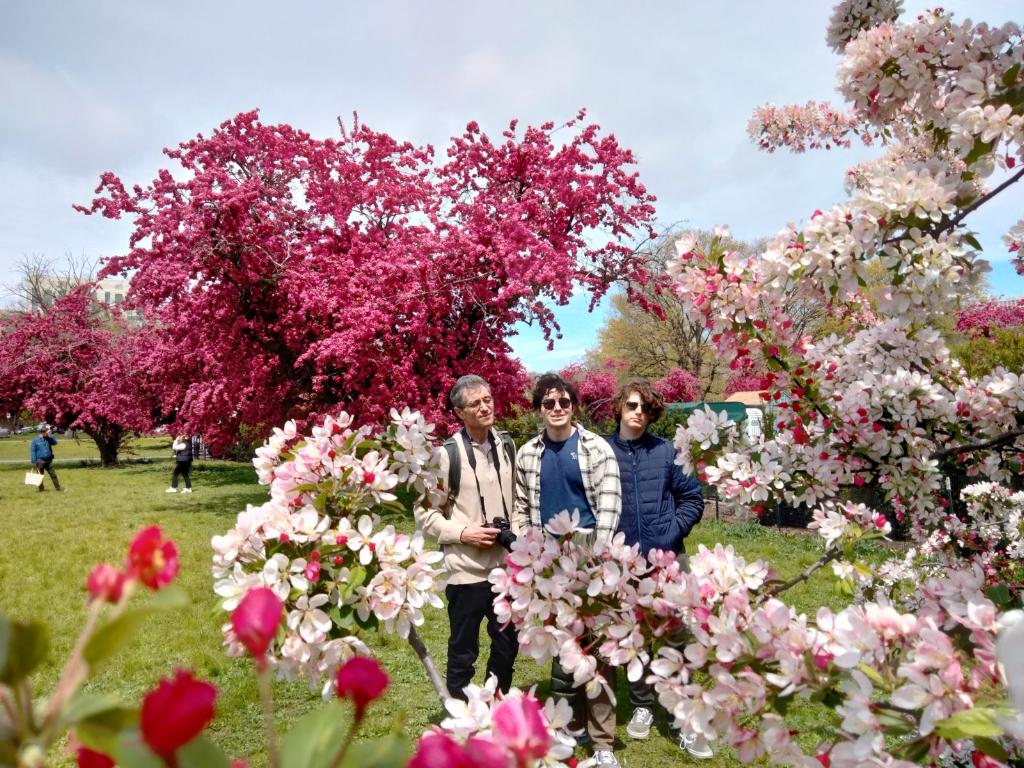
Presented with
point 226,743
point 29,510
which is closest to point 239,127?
point 29,510

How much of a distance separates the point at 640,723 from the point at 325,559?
239cm

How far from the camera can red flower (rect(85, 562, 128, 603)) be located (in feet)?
1.46

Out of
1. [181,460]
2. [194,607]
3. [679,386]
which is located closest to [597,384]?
[679,386]

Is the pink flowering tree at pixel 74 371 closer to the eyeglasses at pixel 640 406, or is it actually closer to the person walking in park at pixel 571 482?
the person walking in park at pixel 571 482

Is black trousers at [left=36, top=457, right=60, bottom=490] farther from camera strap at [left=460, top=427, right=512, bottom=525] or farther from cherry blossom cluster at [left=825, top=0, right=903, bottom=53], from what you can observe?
cherry blossom cluster at [left=825, top=0, right=903, bottom=53]

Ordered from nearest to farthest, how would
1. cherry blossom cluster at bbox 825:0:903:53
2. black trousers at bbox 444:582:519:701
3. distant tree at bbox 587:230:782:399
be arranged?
1. cherry blossom cluster at bbox 825:0:903:53
2. black trousers at bbox 444:582:519:701
3. distant tree at bbox 587:230:782:399

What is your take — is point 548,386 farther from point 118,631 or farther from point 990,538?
point 118,631

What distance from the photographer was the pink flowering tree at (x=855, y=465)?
3.07 ft

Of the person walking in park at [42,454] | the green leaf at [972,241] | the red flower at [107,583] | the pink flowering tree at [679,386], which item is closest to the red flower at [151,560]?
the red flower at [107,583]

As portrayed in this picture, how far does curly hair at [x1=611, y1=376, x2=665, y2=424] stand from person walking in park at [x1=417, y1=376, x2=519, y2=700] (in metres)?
0.69

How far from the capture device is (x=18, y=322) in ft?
67.1

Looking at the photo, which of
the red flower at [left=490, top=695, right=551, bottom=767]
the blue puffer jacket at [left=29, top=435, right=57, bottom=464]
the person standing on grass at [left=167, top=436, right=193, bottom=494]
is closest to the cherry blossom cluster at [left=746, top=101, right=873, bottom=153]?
the red flower at [left=490, top=695, right=551, bottom=767]

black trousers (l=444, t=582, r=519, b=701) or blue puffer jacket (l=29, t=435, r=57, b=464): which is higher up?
blue puffer jacket (l=29, t=435, r=57, b=464)

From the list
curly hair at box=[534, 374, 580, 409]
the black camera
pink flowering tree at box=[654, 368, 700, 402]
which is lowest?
the black camera
